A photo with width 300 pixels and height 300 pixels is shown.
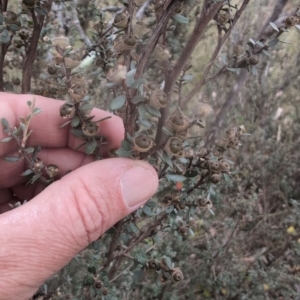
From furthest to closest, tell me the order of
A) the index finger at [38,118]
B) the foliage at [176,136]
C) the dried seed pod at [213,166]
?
1. the index finger at [38,118]
2. the dried seed pod at [213,166]
3. the foliage at [176,136]

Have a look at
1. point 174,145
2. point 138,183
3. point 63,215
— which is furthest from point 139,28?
point 63,215

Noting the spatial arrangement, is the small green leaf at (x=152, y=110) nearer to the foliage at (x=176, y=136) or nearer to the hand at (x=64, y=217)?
the foliage at (x=176, y=136)

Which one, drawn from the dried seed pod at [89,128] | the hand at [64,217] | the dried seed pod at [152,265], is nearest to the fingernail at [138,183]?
the hand at [64,217]

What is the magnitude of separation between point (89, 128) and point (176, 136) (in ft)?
0.69

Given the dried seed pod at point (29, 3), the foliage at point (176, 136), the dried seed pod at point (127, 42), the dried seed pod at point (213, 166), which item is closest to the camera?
the dried seed pod at point (127, 42)

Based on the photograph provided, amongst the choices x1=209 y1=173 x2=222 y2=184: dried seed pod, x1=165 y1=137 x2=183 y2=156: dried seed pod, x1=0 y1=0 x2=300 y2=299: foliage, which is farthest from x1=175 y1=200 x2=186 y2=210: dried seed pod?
x1=165 y1=137 x2=183 y2=156: dried seed pod

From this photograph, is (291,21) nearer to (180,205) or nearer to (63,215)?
(180,205)

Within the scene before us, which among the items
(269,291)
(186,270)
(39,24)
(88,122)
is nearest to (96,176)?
(88,122)

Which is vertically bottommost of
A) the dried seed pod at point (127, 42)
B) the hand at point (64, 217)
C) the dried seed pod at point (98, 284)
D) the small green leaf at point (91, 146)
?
the dried seed pod at point (98, 284)

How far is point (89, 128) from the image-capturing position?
970mm

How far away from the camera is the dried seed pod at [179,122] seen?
88 centimetres

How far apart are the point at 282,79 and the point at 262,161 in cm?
65

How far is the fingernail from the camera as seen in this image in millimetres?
987

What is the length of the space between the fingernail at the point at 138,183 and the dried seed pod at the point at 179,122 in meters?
0.14
